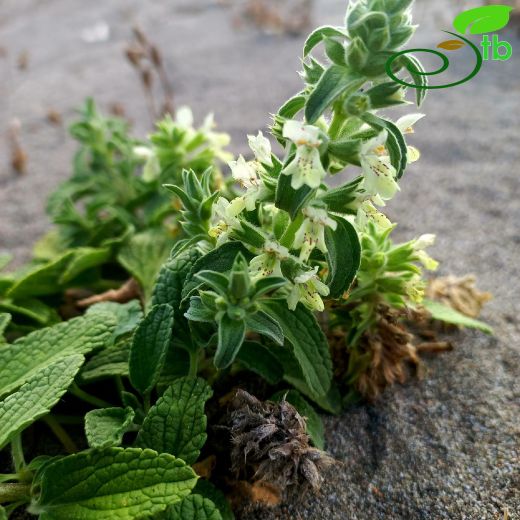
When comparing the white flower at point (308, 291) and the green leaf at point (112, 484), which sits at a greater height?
the white flower at point (308, 291)

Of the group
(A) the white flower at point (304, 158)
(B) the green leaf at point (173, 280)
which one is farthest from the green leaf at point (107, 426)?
(A) the white flower at point (304, 158)

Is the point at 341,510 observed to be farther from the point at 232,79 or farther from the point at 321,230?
the point at 232,79

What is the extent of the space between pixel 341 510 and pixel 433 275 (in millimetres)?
1060

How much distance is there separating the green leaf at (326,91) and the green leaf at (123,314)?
2.48ft

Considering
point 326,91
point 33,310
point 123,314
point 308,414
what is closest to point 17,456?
point 123,314

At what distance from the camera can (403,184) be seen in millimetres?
2738

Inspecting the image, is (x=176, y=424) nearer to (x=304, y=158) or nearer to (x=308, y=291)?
(x=308, y=291)

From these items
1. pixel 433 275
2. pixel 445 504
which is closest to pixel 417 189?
pixel 433 275

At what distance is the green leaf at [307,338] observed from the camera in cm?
134

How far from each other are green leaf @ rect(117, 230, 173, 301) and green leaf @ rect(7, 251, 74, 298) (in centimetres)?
19

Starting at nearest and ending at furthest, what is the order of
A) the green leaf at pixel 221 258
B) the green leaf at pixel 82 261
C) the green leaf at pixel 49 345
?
1. the green leaf at pixel 221 258
2. the green leaf at pixel 49 345
3. the green leaf at pixel 82 261

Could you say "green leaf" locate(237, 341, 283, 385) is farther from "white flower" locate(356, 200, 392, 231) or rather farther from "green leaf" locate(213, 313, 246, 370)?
"white flower" locate(356, 200, 392, 231)

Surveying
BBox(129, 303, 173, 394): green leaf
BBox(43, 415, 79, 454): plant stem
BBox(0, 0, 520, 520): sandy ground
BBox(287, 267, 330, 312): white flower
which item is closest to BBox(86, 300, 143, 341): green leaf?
BBox(129, 303, 173, 394): green leaf

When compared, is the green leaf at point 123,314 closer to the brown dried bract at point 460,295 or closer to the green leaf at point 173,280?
the green leaf at point 173,280
